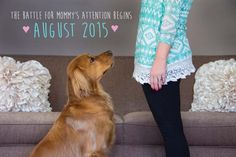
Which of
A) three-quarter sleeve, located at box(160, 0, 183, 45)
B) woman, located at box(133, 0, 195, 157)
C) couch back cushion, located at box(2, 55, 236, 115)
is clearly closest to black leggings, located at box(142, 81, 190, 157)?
woman, located at box(133, 0, 195, 157)

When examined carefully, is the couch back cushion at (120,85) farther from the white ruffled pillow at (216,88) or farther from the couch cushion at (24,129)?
the couch cushion at (24,129)

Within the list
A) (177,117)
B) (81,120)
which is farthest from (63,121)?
(177,117)

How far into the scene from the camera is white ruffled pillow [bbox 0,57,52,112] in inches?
110

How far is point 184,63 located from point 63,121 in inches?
29.2

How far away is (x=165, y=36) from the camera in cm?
169

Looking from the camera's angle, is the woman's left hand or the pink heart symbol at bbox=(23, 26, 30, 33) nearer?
the woman's left hand

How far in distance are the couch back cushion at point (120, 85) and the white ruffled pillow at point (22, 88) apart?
0.25m

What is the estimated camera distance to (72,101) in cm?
219

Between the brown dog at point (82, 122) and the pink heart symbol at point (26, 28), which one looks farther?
the pink heart symbol at point (26, 28)

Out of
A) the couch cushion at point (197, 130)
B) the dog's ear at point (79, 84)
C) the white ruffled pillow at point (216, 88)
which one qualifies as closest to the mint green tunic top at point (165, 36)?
the dog's ear at point (79, 84)

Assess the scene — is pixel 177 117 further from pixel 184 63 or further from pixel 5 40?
pixel 5 40

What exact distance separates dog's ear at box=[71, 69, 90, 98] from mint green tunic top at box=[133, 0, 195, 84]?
1.48 feet

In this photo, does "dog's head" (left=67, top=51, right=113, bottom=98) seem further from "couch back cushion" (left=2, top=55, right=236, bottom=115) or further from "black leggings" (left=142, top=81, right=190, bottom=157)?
"couch back cushion" (left=2, top=55, right=236, bottom=115)

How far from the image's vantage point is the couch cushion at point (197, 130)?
2494mm
